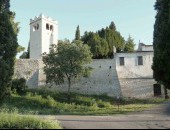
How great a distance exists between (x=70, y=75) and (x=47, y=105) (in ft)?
20.8

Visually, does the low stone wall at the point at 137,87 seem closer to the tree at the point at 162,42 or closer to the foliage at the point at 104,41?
the foliage at the point at 104,41

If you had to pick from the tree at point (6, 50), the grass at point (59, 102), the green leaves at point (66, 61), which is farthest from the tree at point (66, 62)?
the tree at point (6, 50)

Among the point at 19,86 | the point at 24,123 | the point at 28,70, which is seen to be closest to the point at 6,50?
the point at 24,123

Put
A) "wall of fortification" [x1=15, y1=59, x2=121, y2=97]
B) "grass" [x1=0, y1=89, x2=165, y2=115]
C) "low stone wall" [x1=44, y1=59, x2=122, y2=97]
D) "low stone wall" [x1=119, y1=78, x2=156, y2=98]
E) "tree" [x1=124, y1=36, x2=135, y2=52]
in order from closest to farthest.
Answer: "grass" [x1=0, y1=89, x2=165, y2=115]
"low stone wall" [x1=44, y1=59, x2=122, y2=97]
"wall of fortification" [x1=15, y1=59, x2=121, y2=97]
"low stone wall" [x1=119, y1=78, x2=156, y2=98]
"tree" [x1=124, y1=36, x2=135, y2=52]

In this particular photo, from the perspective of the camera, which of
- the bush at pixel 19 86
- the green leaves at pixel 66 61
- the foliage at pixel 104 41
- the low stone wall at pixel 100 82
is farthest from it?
the foliage at pixel 104 41

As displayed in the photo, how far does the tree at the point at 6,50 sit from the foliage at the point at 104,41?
136ft

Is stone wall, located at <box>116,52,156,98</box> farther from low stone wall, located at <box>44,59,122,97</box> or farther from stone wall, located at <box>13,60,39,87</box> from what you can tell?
stone wall, located at <box>13,60,39,87</box>

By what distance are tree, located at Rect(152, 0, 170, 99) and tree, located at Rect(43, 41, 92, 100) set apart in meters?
19.8

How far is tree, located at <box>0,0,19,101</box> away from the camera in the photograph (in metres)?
18.0

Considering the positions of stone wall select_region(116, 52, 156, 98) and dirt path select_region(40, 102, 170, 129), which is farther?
stone wall select_region(116, 52, 156, 98)

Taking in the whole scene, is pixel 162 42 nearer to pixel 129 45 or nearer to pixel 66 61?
pixel 66 61

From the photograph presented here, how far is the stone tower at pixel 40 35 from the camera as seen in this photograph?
68500 millimetres

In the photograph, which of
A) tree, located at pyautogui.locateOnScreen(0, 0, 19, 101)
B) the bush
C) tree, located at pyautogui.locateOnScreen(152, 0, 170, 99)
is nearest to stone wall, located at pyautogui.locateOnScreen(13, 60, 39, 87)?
the bush

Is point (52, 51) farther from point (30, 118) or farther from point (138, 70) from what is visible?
point (30, 118)
